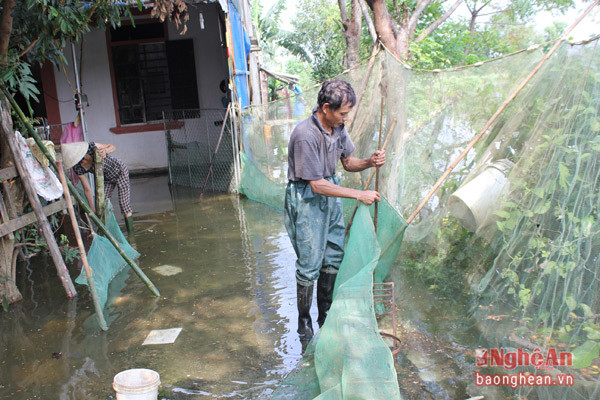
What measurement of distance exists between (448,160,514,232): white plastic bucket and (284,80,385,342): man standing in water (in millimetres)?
699

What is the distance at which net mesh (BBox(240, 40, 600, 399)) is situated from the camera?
2.66 m

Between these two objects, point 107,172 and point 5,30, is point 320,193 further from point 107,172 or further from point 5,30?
point 107,172

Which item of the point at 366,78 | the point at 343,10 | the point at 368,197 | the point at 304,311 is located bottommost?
the point at 304,311

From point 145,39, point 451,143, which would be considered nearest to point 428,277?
point 451,143

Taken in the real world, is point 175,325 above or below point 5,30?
below

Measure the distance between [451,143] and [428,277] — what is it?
116 cm

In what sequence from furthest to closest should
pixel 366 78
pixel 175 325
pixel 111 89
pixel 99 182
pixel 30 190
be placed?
pixel 111 89
pixel 99 182
pixel 366 78
pixel 30 190
pixel 175 325

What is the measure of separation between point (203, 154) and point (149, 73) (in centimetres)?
328

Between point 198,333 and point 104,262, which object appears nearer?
point 198,333

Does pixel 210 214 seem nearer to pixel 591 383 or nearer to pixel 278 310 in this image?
pixel 278 310

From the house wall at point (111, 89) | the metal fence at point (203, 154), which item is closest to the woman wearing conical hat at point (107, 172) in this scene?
the metal fence at point (203, 154)

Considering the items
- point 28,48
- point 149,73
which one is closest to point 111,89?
point 149,73

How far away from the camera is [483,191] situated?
11.8 ft

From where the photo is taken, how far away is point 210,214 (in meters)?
8.12
